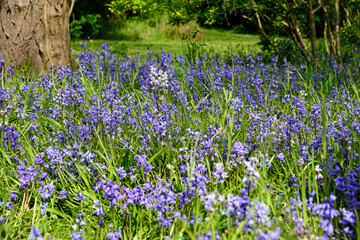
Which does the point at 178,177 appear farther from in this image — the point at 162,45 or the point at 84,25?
the point at 84,25

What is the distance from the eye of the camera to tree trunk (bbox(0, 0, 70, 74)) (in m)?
5.29

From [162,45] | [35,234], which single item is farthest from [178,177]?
[162,45]

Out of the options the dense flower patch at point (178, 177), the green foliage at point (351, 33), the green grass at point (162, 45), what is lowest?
the dense flower patch at point (178, 177)

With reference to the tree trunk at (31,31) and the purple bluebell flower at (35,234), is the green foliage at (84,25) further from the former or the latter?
the purple bluebell flower at (35,234)

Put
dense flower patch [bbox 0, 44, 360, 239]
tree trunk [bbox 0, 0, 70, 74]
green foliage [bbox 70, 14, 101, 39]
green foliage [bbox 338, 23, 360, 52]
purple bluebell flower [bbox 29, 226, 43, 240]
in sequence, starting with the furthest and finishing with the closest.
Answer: green foliage [bbox 70, 14, 101, 39] → green foliage [bbox 338, 23, 360, 52] → tree trunk [bbox 0, 0, 70, 74] → dense flower patch [bbox 0, 44, 360, 239] → purple bluebell flower [bbox 29, 226, 43, 240]

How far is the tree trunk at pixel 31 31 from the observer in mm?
5293

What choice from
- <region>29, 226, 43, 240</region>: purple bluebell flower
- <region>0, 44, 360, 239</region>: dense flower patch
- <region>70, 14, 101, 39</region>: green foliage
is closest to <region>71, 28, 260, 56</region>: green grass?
<region>70, 14, 101, 39</region>: green foliage

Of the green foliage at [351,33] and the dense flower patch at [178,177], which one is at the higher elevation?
the green foliage at [351,33]

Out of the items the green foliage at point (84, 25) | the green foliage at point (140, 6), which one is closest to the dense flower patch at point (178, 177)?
the green foliage at point (140, 6)

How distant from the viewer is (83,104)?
3.85 metres

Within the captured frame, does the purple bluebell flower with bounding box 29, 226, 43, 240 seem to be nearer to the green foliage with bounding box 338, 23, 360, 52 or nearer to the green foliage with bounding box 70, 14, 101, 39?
the green foliage with bounding box 338, 23, 360, 52

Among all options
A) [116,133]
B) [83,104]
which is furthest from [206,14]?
[116,133]

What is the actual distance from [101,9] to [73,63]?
39.2 feet

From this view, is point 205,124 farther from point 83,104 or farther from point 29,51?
point 29,51
